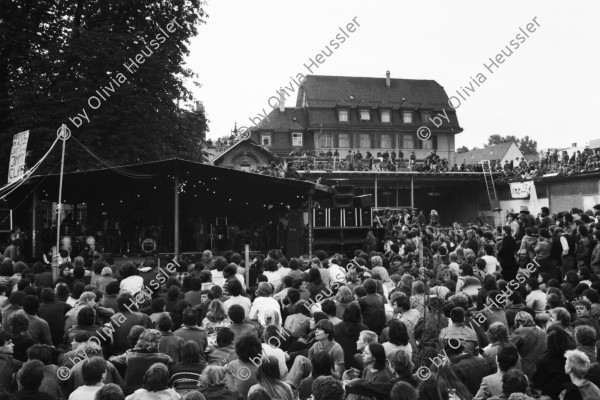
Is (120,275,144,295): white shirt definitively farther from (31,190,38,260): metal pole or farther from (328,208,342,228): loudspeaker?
(328,208,342,228): loudspeaker

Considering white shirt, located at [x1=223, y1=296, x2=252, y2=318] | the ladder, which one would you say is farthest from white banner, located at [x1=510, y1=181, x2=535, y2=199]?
white shirt, located at [x1=223, y1=296, x2=252, y2=318]

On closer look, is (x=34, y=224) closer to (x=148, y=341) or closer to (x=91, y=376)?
(x=148, y=341)

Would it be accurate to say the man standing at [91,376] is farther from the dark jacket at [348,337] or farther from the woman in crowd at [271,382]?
the dark jacket at [348,337]

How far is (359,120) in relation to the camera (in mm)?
53062

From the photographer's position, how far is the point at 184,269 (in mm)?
10516

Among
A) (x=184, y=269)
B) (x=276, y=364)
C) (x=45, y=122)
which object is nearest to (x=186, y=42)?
(x=45, y=122)

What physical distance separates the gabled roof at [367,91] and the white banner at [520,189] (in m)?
18.7

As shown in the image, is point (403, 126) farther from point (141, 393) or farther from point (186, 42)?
point (141, 393)

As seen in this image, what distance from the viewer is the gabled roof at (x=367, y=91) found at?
53.8 m

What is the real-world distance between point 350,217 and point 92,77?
10821 millimetres

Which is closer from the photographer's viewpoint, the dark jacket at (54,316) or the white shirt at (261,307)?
the white shirt at (261,307)

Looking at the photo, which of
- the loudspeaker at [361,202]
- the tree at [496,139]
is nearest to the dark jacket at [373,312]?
the loudspeaker at [361,202]

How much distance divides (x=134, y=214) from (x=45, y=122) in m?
4.88

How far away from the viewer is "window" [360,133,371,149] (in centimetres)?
5288
